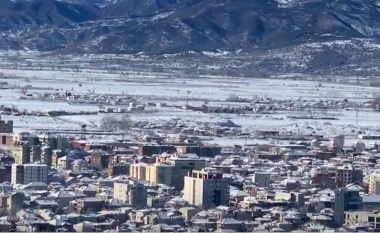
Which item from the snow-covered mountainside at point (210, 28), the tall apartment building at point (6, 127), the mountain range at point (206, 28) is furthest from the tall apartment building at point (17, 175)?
the mountain range at point (206, 28)

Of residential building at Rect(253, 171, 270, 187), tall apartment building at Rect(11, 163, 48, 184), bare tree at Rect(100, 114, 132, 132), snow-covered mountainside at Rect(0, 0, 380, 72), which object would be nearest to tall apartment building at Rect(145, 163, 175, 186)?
residential building at Rect(253, 171, 270, 187)

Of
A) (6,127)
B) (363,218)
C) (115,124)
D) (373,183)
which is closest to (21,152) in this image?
(6,127)

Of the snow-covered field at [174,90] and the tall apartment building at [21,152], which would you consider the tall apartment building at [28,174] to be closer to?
the tall apartment building at [21,152]

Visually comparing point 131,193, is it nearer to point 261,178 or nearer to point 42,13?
point 261,178

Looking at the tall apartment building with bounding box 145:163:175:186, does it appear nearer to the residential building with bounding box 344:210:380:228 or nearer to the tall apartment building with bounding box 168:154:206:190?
the tall apartment building with bounding box 168:154:206:190

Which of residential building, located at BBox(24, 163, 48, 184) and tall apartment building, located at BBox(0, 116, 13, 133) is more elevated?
tall apartment building, located at BBox(0, 116, 13, 133)

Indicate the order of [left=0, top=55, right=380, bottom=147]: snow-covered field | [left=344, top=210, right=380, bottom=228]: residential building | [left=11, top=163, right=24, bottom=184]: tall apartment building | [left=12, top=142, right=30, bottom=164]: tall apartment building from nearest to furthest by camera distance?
[left=344, top=210, right=380, bottom=228]: residential building < [left=11, top=163, right=24, bottom=184]: tall apartment building < [left=12, top=142, right=30, bottom=164]: tall apartment building < [left=0, top=55, right=380, bottom=147]: snow-covered field

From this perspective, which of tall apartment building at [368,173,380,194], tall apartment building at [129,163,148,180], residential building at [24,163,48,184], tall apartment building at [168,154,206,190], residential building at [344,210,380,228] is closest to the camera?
residential building at [344,210,380,228]
